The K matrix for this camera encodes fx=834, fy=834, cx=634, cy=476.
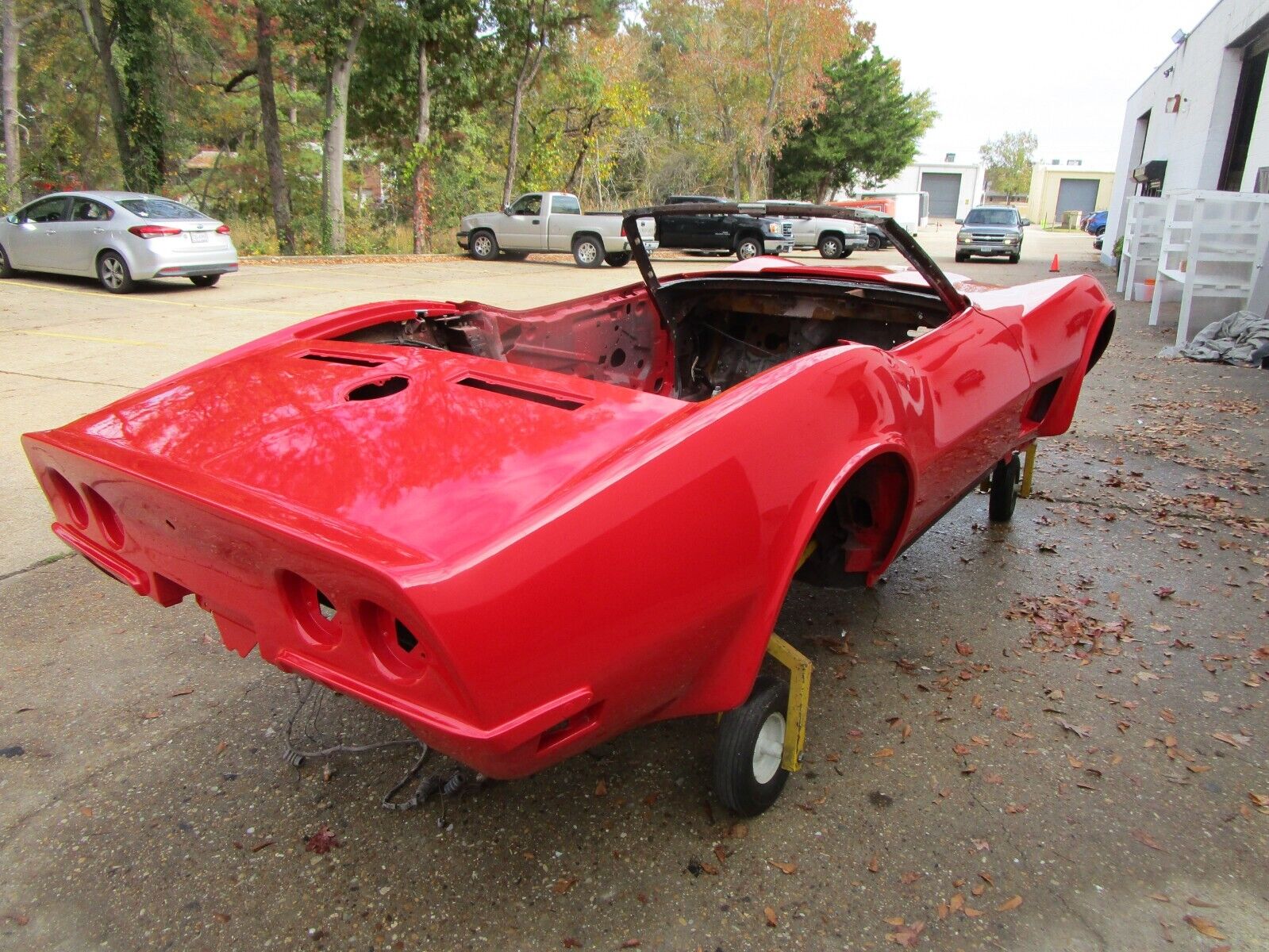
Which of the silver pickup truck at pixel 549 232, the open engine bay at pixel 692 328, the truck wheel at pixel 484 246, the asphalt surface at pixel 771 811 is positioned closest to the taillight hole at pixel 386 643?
the asphalt surface at pixel 771 811

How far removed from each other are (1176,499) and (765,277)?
259 cm

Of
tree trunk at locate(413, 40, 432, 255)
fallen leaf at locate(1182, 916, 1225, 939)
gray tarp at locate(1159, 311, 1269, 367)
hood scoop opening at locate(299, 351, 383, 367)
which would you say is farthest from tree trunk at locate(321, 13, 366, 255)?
fallen leaf at locate(1182, 916, 1225, 939)

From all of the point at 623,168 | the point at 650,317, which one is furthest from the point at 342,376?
the point at 623,168

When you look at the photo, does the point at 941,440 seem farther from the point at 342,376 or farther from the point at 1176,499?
the point at 1176,499

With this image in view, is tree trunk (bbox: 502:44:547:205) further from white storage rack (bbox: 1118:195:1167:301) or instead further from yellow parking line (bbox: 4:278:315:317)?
white storage rack (bbox: 1118:195:1167:301)

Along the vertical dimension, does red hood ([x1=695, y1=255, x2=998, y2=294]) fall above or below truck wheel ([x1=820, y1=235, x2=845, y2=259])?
above

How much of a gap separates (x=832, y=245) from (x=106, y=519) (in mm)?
22242

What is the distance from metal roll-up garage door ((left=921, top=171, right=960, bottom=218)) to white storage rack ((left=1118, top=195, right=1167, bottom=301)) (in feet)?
231

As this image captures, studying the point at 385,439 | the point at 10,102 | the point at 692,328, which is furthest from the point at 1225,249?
the point at 10,102

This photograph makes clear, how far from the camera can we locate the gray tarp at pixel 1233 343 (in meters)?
7.93

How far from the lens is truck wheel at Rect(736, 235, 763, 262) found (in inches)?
780

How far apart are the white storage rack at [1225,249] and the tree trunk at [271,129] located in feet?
52.1

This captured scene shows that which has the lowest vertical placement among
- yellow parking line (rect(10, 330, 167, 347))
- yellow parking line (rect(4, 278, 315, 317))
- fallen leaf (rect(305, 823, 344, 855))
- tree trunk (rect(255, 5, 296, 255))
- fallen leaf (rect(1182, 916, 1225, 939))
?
fallen leaf (rect(305, 823, 344, 855))

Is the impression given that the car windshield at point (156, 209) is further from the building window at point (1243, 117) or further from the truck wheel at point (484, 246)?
the building window at point (1243, 117)
